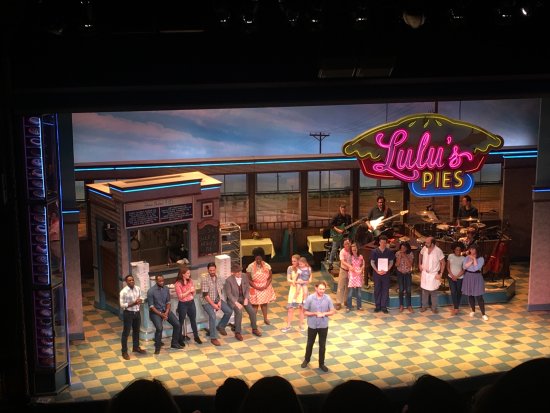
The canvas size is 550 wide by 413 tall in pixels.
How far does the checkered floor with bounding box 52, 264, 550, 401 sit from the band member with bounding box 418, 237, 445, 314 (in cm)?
49

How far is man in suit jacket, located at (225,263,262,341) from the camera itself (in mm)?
12945

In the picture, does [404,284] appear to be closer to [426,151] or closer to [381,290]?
[381,290]

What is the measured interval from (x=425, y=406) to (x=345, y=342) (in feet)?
A: 30.3

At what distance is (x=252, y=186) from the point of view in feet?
55.9

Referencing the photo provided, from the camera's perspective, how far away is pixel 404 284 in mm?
14211

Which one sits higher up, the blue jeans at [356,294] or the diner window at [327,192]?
the diner window at [327,192]

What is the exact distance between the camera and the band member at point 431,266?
13812 millimetres

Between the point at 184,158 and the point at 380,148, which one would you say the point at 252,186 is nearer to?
the point at 184,158

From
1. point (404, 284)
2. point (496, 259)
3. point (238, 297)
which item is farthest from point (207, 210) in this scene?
point (496, 259)

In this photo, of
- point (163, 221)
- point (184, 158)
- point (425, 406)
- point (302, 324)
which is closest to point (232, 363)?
point (302, 324)

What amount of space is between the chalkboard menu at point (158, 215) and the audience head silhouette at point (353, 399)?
33.0 ft

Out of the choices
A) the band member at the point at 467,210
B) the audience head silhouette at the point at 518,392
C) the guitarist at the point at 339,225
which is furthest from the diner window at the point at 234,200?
the audience head silhouette at the point at 518,392

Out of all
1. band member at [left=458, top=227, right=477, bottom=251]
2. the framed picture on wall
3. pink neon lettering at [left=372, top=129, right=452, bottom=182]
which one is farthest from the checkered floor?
pink neon lettering at [left=372, top=129, right=452, bottom=182]

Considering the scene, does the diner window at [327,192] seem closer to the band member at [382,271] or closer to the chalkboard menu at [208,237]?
the band member at [382,271]
